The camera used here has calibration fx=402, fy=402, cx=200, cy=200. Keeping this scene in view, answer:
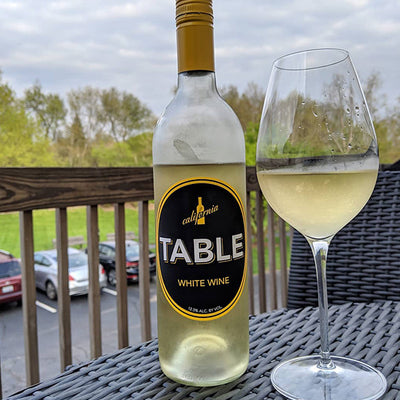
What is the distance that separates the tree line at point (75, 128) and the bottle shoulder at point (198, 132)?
1348cm

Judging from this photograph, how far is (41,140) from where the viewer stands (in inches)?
601

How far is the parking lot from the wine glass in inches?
260

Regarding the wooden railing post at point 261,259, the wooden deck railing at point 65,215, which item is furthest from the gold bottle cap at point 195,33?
the wooden railing post at point 261,259

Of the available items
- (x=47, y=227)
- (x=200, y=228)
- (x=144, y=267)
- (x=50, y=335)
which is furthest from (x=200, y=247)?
(x=47, y=227)

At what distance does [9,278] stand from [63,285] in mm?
10926

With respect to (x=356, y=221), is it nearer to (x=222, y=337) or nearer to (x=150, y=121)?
(x=222, y=337)

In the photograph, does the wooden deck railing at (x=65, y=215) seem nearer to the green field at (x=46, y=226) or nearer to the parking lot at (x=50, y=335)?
the parking lot at (x=50, y=335)

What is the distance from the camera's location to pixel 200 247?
13.8 inches

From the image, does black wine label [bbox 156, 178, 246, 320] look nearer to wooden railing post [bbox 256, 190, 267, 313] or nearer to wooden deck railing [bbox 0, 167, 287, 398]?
wooden deck railing [bbox 0, 167, 287, 398]

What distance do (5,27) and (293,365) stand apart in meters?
23.6

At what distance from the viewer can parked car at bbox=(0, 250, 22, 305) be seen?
412 inches

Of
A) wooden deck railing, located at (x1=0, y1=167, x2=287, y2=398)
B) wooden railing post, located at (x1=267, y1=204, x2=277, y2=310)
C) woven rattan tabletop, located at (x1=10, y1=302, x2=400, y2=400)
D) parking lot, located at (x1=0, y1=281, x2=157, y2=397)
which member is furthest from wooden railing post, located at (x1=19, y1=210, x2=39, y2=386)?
parking lot, located at (x1=0, y1=281, x2=157, y2=397)

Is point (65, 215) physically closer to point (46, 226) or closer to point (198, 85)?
point (198, 85)

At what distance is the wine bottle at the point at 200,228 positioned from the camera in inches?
14.0
